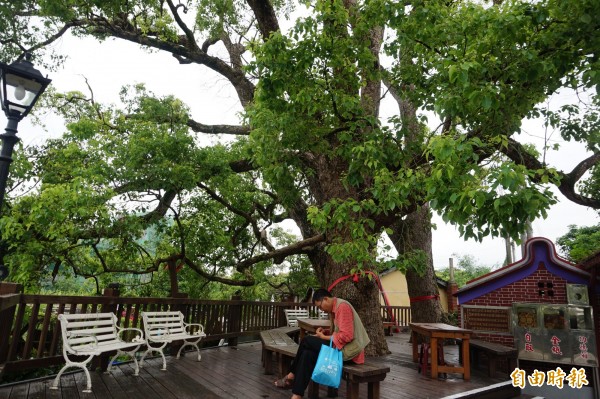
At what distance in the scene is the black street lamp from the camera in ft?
12.0

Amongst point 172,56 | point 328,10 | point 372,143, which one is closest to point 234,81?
point 172,56

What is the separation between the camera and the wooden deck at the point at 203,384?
427cm

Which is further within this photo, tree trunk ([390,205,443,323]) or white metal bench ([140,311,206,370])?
tree trunk ([390,205,443,323])

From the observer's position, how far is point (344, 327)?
4.26m

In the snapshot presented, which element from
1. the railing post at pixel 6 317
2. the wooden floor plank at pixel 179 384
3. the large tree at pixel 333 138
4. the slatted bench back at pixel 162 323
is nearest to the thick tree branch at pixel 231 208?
the large tree at pixel 333 138

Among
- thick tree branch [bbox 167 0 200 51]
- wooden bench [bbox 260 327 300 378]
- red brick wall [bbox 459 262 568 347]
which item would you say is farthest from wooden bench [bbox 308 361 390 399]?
thick tree branch [bbox 167 0 200 51]

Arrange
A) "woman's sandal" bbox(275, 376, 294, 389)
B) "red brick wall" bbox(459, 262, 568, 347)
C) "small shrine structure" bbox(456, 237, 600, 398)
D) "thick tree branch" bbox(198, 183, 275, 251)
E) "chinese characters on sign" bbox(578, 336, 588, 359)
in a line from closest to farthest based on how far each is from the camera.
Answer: "woman's sandal" bbox(275, 376, 294, 389), "chinese characters on sign" bbox(578, 336, 588, 359), "small shrine structure" bbox(456, 237, 600, 398), "red brick wall" bbox(459, 262, 568, 347), "thick tree branch" bbox(198, 183, 275, 251)

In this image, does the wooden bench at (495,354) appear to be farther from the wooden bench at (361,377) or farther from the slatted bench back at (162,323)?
the slatted bench back at (162,323)

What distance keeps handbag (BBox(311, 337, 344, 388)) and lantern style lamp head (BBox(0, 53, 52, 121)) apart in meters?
3.92

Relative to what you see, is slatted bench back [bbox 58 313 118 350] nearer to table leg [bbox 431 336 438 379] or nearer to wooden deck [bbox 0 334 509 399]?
wooden deck [bbox 0 334 509 399]

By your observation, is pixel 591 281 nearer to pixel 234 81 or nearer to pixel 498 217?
pixel 498 217

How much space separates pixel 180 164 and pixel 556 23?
6755mm

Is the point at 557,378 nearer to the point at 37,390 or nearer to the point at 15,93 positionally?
the point at 37,390

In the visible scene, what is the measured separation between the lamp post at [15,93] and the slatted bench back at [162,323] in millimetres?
2938
